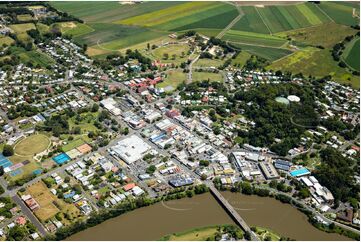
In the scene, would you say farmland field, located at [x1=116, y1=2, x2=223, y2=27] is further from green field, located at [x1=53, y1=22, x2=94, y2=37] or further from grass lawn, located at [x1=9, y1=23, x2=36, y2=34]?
grass lawn, located at [x1=9, y1=23, x2=36, y2=34]

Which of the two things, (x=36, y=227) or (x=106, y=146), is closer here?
(x=36, y=227)

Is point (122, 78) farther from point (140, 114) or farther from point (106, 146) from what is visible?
point (106, 146)

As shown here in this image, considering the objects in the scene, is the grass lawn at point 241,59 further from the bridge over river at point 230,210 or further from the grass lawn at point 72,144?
the grass lawn at point 72,144

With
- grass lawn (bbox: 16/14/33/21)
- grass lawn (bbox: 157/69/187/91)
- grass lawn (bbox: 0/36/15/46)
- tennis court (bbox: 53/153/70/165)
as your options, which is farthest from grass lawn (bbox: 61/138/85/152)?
grass lawn (bbox: 16/14/33/21)

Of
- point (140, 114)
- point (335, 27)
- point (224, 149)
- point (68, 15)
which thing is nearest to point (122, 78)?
point (140, 114)

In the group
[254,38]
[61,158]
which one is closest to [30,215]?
[61,158]

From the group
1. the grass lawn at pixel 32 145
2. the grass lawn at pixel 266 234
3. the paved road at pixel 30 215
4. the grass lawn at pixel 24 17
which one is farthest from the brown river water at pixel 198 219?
the grass lawn at pixel 24 17

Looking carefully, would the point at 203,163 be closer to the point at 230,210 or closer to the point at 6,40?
the point at 230,210
